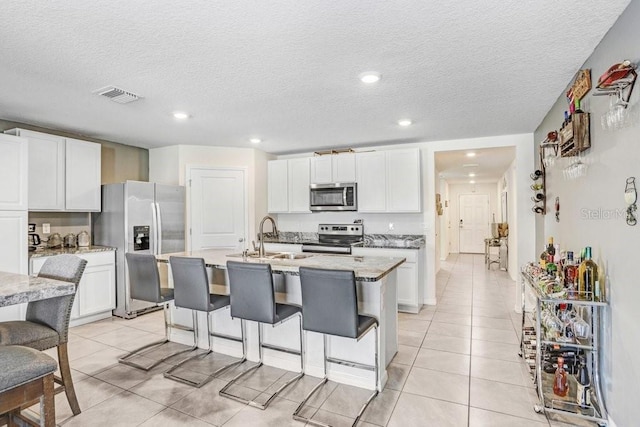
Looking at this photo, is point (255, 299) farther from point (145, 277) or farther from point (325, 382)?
point (145, 277)

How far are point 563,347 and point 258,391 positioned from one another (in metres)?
2.13

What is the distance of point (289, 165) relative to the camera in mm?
5555

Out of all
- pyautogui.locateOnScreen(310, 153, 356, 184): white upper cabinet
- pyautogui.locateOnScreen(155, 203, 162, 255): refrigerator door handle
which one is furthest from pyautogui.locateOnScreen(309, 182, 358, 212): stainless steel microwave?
pyautogui.locateOnScreen(155, 203, 162, 255): refrigerator door handle

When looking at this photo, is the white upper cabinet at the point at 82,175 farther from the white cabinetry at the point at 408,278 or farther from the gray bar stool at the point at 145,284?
the white cabinetry at the point at 408,278

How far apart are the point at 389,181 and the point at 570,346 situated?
120 inches

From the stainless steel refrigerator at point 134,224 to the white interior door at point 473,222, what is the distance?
9.17 m

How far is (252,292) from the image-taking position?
248cm

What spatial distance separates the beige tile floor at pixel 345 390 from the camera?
7.18 feet

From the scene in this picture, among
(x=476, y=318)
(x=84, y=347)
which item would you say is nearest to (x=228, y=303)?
(x=84, y=347)

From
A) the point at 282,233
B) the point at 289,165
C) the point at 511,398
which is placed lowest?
the point at 511,398

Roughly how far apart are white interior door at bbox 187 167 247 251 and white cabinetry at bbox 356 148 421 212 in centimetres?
185

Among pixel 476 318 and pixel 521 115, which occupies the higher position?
pixel 521 115

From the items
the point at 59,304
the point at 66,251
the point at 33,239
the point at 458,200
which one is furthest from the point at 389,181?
the point at 458,200

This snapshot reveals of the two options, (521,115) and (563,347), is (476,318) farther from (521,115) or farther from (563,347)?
(521,115)
